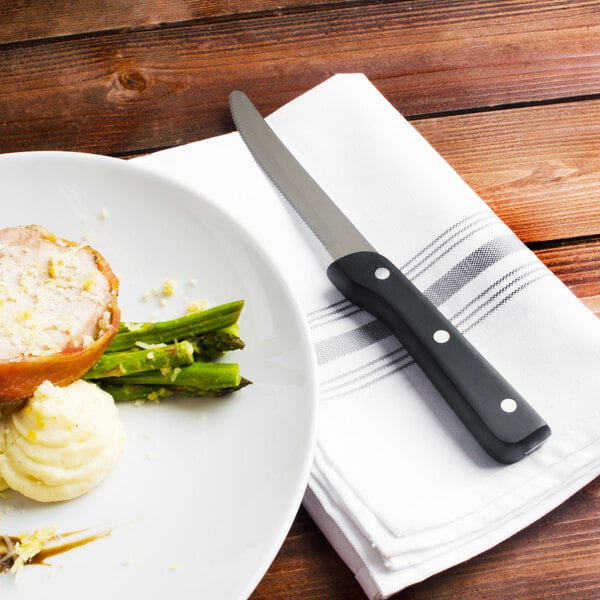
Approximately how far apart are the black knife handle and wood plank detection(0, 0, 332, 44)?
1375mm

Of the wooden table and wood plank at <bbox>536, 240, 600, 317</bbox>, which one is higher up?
the wooden table

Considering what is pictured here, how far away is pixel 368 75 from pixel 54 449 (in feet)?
6.19

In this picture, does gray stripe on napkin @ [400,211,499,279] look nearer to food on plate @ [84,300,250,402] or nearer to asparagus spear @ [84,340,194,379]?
food on plate @ [84,300,250,402]

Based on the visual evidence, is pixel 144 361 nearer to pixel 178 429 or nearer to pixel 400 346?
pixel 178 429

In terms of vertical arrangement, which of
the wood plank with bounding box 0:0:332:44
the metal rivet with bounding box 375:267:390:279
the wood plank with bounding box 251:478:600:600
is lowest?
the wood plank with bounding box 251:478:600:600

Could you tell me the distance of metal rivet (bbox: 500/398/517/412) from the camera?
206 centimetres

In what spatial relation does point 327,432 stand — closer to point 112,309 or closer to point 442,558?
point 442,558

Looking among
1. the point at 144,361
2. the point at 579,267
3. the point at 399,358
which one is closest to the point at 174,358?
the point at 144,361

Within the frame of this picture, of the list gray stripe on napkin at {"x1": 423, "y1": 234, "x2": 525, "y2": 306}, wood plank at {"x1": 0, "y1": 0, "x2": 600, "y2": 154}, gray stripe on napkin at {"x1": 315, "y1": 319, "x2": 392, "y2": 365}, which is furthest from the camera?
wood plank at {"x1": 0, "y1": 0, "x2": 600, "y2": 154}

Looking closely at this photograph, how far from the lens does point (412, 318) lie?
2.24 m

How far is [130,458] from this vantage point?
1.95m

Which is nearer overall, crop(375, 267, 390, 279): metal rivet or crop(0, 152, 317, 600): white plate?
crop(0, 152, 317, 600): white plate

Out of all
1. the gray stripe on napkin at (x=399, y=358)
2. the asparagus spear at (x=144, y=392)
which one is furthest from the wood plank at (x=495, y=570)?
the asparagus spear at (x=144, y=392)

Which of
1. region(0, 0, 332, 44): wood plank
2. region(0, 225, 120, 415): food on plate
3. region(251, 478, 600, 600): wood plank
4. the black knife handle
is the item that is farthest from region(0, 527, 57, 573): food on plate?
region(0, 0, 332, 44): wood plank
